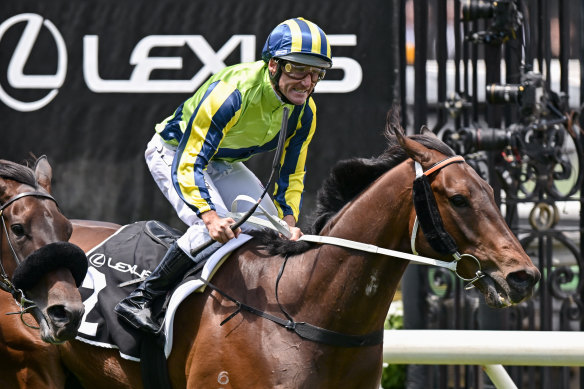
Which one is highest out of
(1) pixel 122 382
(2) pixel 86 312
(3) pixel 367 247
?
(3) pixel 367 247

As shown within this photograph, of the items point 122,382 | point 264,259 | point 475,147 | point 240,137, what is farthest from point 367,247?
point 475,147

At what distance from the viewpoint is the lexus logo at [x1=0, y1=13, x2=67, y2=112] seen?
7.38m

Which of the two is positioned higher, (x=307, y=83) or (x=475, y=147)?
(x=307, y=83)

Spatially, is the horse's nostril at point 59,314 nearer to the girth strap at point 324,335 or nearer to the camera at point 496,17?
the girth strap at point 324,335

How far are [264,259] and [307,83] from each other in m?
0.77

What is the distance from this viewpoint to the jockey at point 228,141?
4.23 metres

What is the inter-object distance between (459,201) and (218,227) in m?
0.98

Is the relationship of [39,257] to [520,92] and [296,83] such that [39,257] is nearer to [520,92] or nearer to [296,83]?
[296,83]

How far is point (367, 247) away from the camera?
4.05 m

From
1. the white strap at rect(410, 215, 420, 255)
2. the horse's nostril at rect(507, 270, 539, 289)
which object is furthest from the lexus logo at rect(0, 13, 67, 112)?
the horse's nostril at rect(507, 270, 539, 289)

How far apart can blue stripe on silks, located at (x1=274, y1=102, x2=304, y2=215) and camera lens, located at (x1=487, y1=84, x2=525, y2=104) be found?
201 cm

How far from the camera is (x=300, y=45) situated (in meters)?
4.18

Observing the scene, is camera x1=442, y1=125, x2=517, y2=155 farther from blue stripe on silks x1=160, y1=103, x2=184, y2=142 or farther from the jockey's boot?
the jockey's boot

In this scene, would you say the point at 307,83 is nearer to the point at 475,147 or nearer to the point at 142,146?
the point at 475,147
